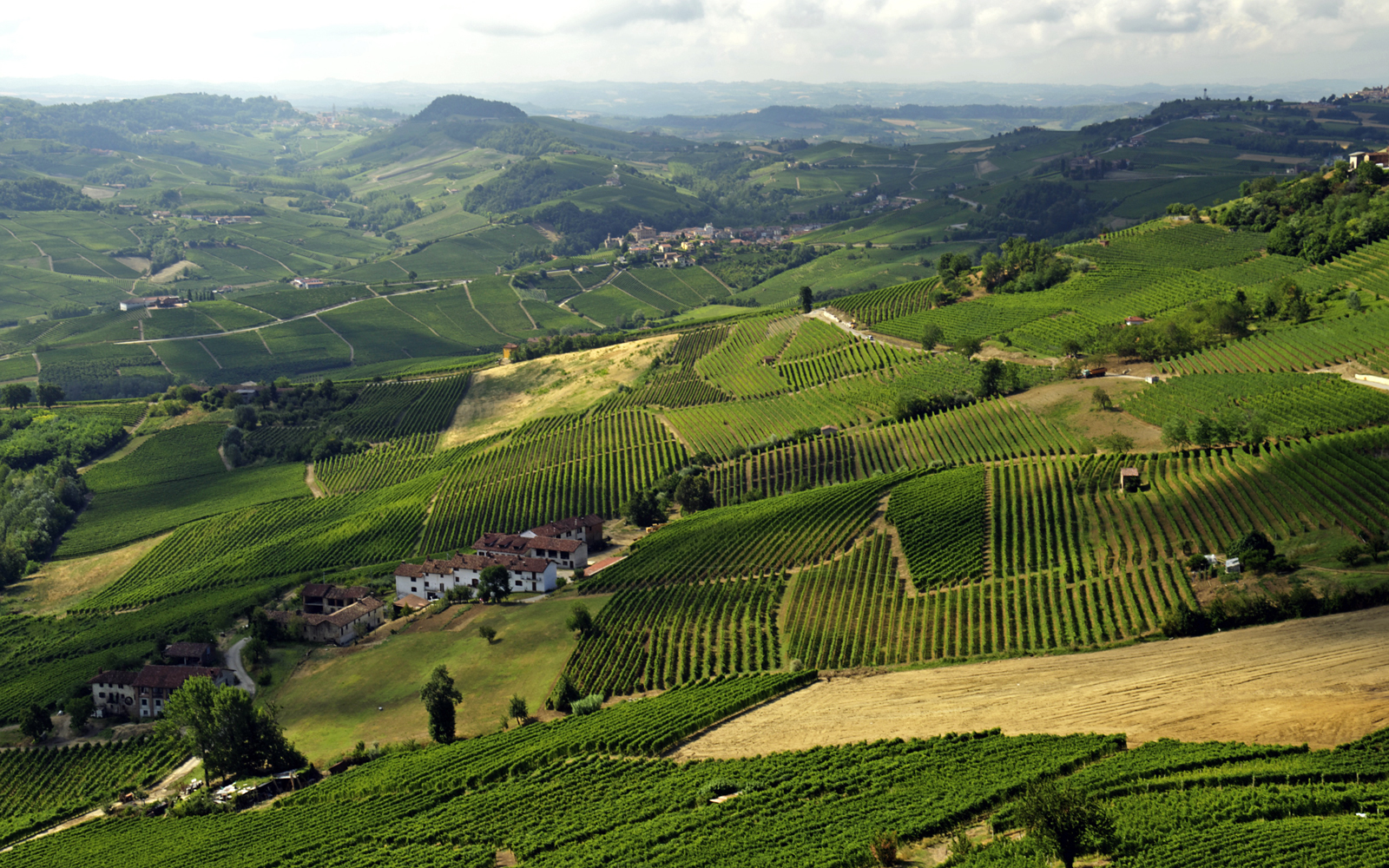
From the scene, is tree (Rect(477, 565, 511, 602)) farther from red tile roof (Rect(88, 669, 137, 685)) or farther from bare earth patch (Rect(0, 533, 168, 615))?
bare earth patch (Rect(0, 533, 168, 615))

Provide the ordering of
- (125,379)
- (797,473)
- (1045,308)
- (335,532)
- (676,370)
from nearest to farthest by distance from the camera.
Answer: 1. (797,473)
2. (335,532)
3. (1045,308)
4. (676,370)
5. (125,379)

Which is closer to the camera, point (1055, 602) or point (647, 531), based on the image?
point (1055, 602)

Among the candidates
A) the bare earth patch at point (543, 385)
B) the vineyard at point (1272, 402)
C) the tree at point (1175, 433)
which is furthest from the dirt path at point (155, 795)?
the vineyard at point (1272, 402)

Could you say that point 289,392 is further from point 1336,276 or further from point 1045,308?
point 1336,276

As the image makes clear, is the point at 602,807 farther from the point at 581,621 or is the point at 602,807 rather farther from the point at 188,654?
the point at 188,654

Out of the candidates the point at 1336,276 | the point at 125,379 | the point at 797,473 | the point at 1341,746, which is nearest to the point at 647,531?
the point at 797,473

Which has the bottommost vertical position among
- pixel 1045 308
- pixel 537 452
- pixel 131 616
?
pixel 131 616

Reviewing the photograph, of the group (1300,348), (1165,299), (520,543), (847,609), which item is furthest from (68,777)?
(1165,299)
